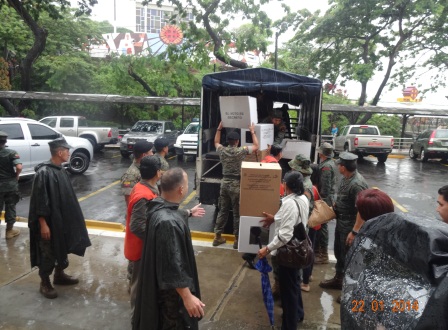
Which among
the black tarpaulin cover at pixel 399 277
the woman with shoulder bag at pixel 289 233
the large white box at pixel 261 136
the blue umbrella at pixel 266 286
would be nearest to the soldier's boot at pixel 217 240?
the large white box at pixel 261 136

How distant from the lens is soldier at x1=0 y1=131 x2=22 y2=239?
5.59 m

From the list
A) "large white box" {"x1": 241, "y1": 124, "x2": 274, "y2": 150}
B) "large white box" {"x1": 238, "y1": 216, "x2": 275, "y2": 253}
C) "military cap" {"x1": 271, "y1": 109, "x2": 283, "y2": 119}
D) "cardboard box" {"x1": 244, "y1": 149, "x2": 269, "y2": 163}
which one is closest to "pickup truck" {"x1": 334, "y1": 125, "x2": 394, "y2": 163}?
"military cap" {"x1": 271, "y1": 109, "x2": 283, "y2": 119}

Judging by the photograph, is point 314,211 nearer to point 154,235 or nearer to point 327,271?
point 327,271

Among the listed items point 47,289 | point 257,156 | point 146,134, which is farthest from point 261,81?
point 146,134

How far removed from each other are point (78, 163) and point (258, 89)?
689 centimetres

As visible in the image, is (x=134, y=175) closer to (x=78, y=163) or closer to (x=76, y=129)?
(x=78, y=163)

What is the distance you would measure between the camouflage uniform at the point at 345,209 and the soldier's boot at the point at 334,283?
74 millimetres

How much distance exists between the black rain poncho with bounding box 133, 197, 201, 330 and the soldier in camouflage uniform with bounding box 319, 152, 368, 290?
2.35m

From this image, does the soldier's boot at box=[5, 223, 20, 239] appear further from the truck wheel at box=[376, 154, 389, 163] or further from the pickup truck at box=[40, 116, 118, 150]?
the truck wheel at box=[376, 154, 389, 163]

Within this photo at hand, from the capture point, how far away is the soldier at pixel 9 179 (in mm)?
5594

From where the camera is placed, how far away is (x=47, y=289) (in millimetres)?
3996

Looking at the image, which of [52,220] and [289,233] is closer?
[289,233]

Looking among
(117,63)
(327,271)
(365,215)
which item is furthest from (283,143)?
(117,63)

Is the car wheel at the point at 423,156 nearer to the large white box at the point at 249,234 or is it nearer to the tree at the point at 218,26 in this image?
the tree at the point at 218,26
